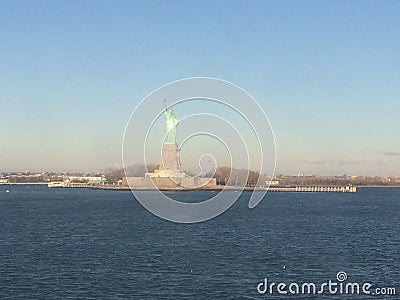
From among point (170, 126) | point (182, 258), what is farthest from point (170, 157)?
point (182, 258)

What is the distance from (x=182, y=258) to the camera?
2242 centimetres

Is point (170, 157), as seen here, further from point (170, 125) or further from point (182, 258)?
point (182, 258)

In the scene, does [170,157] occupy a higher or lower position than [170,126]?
lower

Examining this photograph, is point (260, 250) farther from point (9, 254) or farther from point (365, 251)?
point (9, 254)

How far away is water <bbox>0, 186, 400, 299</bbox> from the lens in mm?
17531

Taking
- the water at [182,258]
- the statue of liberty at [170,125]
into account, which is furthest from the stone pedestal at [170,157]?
the water at [182,258]

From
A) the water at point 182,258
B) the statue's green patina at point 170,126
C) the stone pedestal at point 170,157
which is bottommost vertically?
the water at point 182,258

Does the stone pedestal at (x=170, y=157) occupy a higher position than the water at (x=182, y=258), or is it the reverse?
the stone pedestal at (x=170, y=157)

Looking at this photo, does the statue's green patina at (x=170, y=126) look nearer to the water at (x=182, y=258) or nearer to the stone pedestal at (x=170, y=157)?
the stone pedestal at (x=170, y=157)

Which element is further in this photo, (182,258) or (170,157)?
(170,157)

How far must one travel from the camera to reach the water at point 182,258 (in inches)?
690

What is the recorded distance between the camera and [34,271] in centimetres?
1981

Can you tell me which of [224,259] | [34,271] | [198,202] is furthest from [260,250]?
[198,202]

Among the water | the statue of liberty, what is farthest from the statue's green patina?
the water
